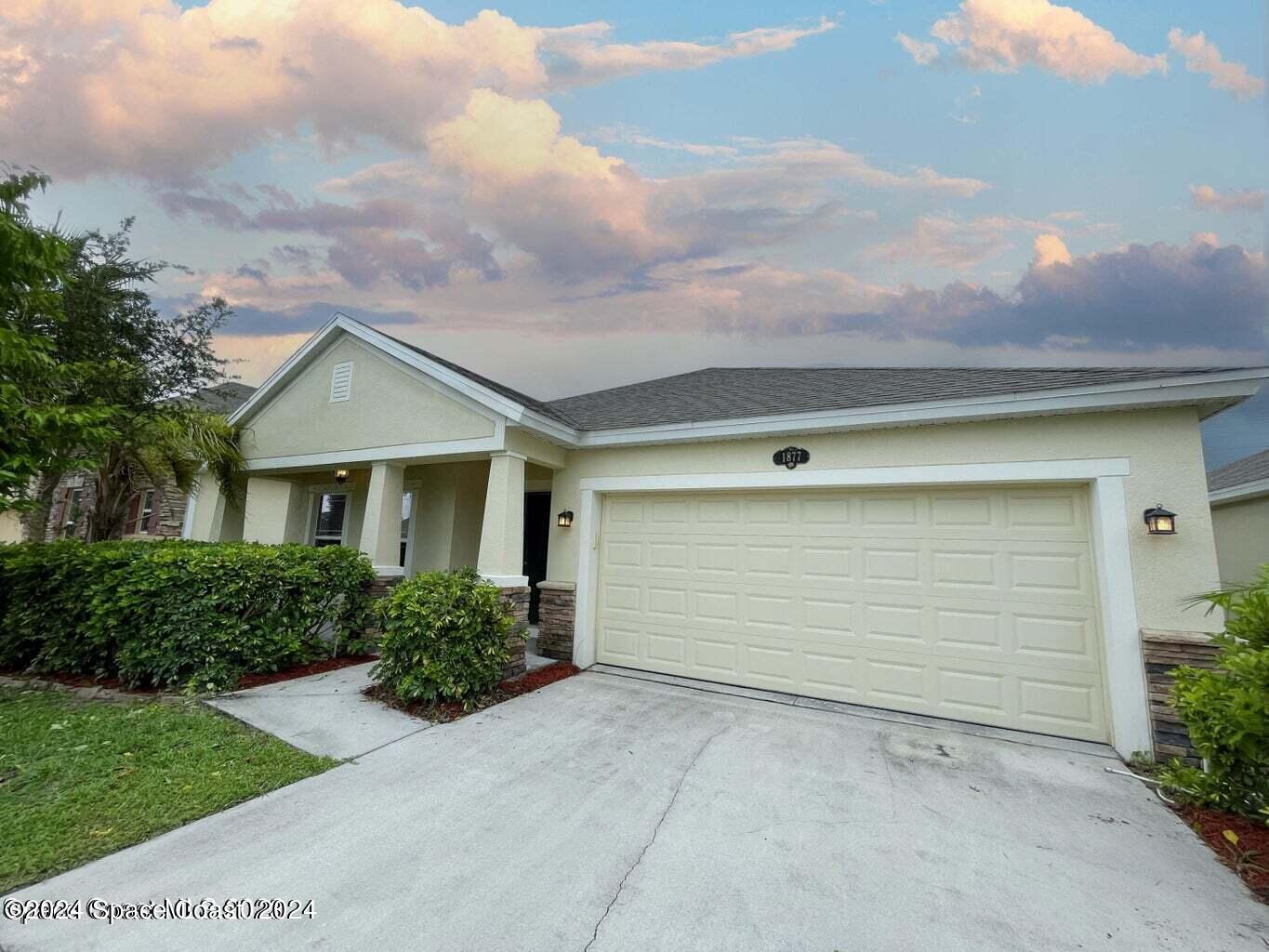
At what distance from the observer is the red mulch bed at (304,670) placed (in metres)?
5.63

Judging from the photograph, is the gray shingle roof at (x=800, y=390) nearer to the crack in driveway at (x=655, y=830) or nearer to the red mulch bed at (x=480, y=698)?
the red mulch bed at (x=480, y=698)

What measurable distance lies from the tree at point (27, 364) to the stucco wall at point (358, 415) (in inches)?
99.4

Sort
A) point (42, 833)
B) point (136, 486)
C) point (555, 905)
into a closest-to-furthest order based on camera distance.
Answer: point (555, 905) → point (42, 833) → point (136, 486)

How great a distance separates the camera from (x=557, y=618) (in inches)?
269

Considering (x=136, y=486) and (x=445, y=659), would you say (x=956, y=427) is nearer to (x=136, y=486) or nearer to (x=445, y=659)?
(x=445, y=659)

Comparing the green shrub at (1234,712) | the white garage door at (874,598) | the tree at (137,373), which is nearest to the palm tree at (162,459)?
the tree at (137,373)

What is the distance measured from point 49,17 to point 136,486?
7.05 metres

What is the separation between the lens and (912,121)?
9.30 meters

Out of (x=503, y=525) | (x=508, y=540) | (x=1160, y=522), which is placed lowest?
(x=508, y=540)

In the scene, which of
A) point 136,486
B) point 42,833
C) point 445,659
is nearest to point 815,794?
point 445,659

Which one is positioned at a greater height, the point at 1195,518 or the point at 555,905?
the point at 1195,518

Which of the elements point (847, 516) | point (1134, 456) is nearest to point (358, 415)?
point (847, 516)

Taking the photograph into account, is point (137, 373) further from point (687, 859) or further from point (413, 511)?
point (687, 859)

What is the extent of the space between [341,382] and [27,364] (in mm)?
3191
